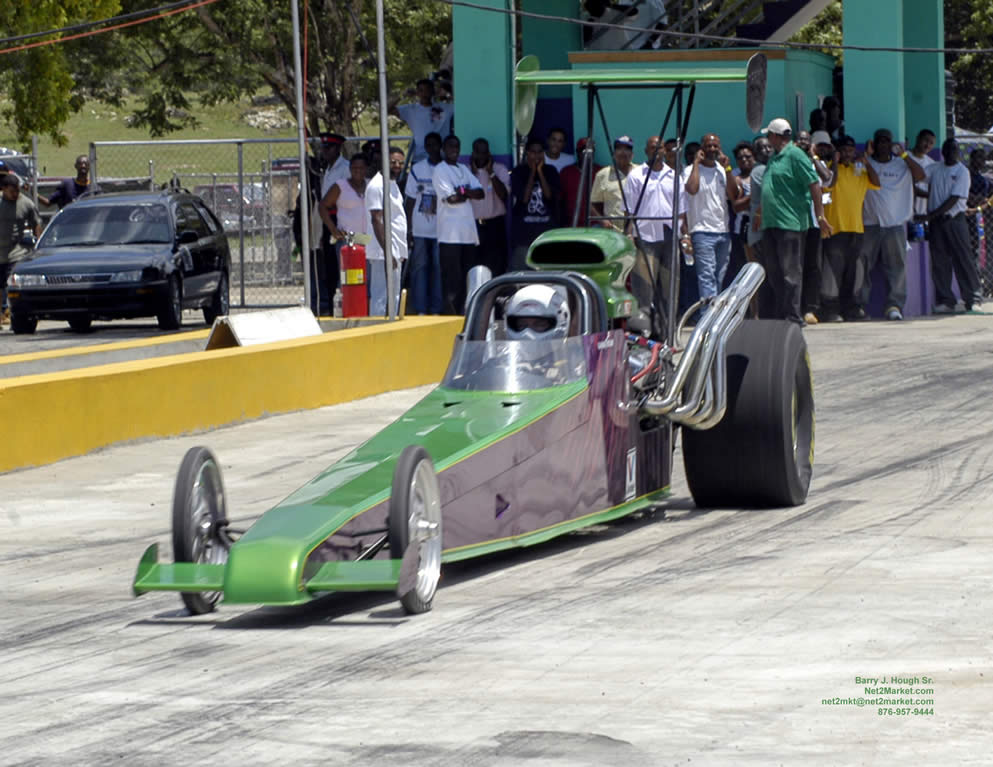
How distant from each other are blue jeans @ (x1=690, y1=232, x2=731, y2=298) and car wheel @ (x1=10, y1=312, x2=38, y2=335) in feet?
27.7

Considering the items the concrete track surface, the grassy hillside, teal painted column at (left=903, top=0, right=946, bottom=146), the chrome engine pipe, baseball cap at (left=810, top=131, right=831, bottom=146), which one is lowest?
the concrete track surface

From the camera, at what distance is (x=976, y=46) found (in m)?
47.8

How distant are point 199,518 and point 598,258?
2910 mm

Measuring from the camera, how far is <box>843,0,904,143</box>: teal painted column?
21.2 meters

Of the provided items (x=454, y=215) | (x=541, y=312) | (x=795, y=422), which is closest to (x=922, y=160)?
(x=454, y=215)

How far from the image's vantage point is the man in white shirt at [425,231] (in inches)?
781

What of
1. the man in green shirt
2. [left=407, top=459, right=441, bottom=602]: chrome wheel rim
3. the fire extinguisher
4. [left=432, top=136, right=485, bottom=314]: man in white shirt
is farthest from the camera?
[left=432, top=136, right=485, bottom=314]: man in white shirt

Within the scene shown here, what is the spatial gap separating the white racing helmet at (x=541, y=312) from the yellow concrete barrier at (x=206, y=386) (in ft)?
13.8

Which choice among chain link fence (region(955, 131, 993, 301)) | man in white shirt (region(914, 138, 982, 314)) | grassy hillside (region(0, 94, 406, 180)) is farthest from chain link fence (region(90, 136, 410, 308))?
grassy hillside (region(0, 94, 406, 180))

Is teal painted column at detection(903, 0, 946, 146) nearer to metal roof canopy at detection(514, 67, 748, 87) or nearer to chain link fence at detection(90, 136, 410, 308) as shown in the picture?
chain link fence at detection(90, 136, 410, 308)

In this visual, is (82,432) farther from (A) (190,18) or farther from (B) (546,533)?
(A) (190,18)

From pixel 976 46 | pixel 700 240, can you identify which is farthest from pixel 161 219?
pixel 976 46

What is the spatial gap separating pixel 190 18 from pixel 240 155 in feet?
54.1

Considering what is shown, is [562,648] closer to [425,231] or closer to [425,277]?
[425,231]
